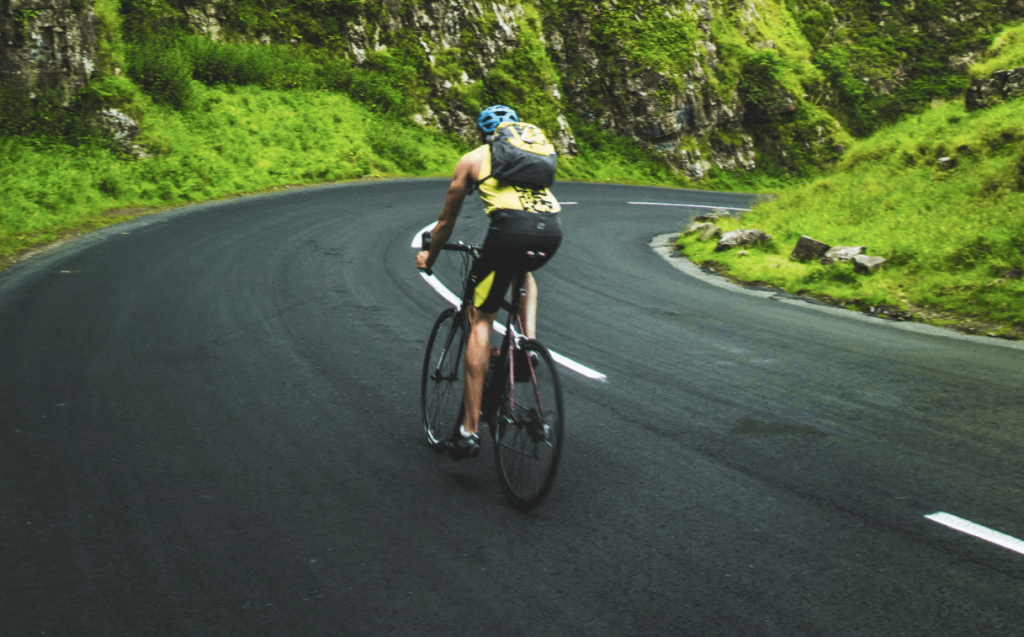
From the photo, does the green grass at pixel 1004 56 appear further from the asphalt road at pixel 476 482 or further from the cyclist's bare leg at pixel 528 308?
the cyclist's bare leg at pixel 528 308

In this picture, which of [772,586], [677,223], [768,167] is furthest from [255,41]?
[772,586]

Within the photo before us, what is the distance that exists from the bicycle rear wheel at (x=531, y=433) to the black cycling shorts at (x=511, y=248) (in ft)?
1.22

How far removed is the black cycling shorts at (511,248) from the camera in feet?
13.1

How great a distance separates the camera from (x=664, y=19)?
35.2 m

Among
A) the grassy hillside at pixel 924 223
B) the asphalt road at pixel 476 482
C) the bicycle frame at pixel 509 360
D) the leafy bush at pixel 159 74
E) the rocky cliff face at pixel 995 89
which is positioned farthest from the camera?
the leafy bush at pixel 159 74

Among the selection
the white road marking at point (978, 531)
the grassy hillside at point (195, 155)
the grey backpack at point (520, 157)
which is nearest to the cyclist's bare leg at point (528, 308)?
the grey backpack at point (520, 157)

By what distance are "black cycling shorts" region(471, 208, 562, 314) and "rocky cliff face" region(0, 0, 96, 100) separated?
17.1 m

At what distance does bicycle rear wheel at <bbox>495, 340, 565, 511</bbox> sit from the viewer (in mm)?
3846

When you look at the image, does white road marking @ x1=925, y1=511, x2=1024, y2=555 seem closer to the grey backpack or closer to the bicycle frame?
the bicycle frame

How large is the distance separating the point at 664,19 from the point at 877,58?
46.5ft

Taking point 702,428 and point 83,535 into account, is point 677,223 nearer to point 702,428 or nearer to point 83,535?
point 702,428

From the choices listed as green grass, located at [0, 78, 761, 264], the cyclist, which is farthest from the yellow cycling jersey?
green grass, located at [0, 78, 761, 264]

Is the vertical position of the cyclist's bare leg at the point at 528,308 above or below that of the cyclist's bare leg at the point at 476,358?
above

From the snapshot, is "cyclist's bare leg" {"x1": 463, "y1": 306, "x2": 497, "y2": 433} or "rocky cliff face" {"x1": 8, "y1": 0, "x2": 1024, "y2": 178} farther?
"rocky cliff face" {"x1": 8, "y1": 0, "x2": 1024, "y2": 178}
